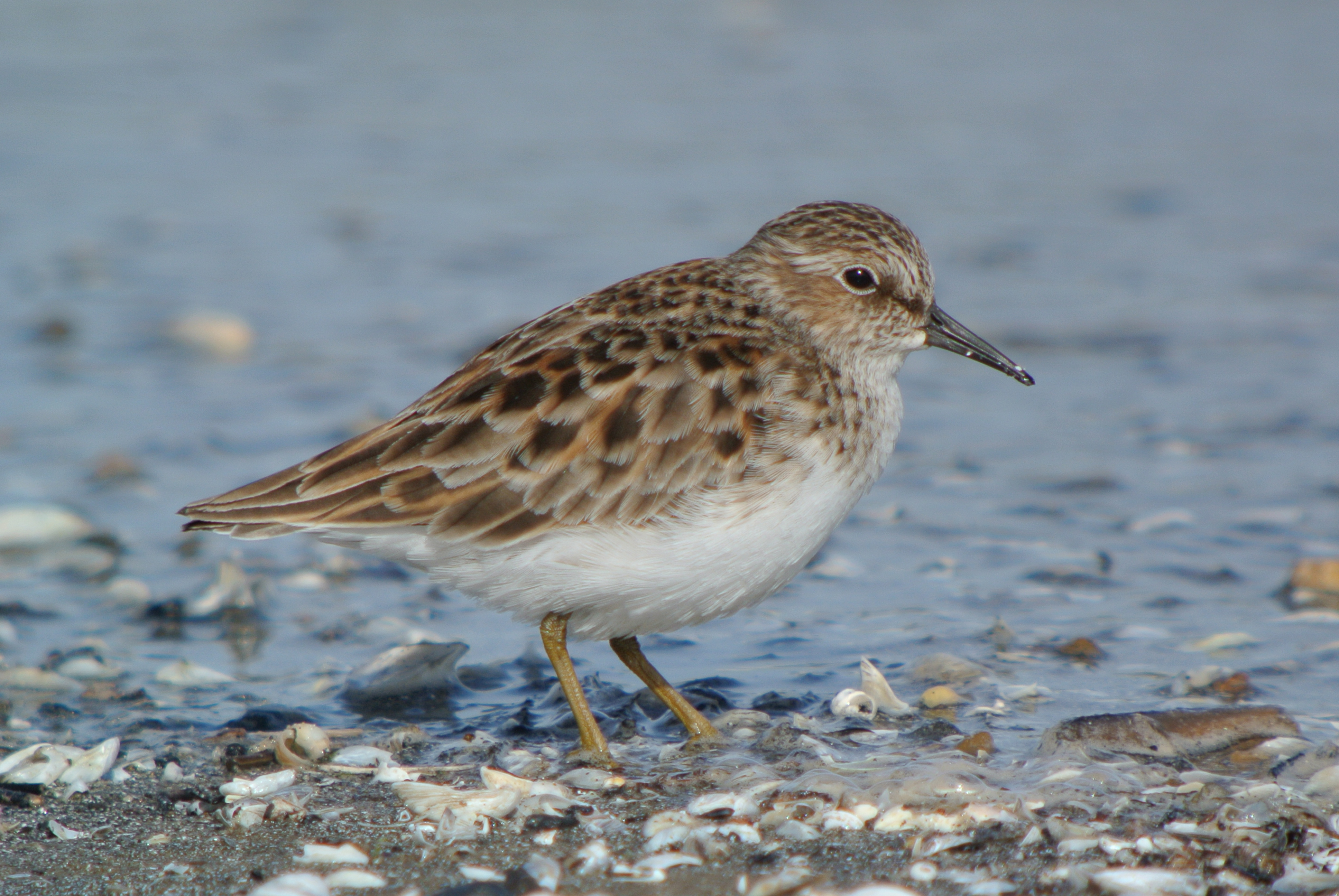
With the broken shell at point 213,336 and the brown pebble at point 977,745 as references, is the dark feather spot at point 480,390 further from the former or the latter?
the broken shell at point 213,336

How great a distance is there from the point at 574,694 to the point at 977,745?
120 cm

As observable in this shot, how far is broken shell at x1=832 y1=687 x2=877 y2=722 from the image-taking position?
458 cm

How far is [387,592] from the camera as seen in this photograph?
19.0 ft

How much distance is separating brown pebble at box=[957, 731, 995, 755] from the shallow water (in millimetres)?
85

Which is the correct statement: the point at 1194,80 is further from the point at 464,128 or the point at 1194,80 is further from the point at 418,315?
the point at 418,315

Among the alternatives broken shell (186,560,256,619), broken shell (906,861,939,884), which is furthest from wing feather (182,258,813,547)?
broken shell (186,560,256,619)

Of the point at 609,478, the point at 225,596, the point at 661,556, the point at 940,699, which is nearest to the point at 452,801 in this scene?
the point at 661,556

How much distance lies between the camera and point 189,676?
16.2ft

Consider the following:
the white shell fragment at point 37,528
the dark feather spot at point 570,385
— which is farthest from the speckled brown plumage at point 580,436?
the white shell fragment at point 37,528

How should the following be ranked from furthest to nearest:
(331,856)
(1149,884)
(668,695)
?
(668,695) < (331,856) < (1149,884)

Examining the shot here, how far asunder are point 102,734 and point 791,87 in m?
10.7

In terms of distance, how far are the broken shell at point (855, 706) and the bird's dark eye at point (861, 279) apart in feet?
4.26

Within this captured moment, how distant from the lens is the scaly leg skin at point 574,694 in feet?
14.2

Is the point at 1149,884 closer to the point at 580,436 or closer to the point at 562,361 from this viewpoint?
the point at 580,436
